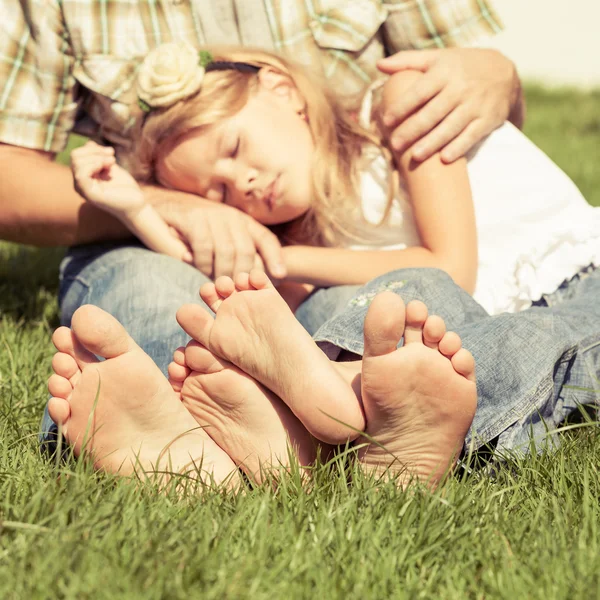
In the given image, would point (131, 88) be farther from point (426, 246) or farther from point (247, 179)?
point (426, 246)

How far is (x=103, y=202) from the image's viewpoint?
2.04 metres

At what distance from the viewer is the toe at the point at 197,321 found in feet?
4.74

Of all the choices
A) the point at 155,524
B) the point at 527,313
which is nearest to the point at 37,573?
the point at 155,524

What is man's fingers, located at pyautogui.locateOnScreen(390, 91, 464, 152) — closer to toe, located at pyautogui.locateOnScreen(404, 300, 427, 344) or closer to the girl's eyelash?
the girl's eyelash

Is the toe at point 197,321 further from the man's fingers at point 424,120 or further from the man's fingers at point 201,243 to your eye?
the man's fingers at point 424,120

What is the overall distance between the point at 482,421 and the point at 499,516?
27cm

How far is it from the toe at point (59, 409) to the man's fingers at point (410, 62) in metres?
1.29

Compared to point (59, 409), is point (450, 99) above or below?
above

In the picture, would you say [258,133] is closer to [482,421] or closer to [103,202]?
[103,202]

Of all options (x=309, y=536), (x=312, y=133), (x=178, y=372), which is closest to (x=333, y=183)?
(x=312, y=133)

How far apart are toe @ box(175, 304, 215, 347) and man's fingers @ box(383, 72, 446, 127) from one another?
3.05 feet

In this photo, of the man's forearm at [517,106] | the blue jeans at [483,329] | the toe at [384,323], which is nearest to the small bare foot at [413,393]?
the toe at [384,323]

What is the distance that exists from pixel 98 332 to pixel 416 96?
1.13 metres

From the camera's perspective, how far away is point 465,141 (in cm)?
212
